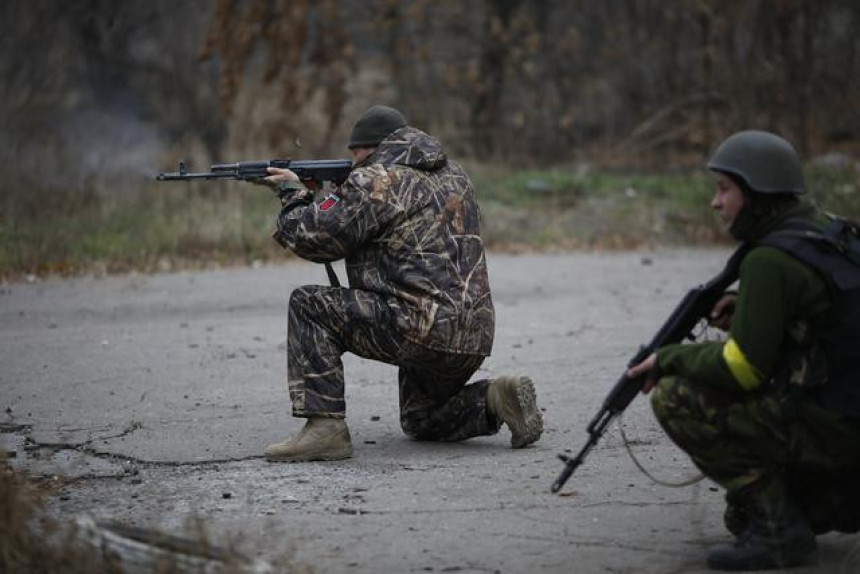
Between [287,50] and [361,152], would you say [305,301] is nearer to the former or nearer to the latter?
[361,152]

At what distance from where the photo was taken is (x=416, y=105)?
19.2 metres

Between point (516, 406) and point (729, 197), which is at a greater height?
point (729, 197)

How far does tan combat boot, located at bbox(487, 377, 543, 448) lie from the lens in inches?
241

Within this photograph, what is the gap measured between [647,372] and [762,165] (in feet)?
2.50

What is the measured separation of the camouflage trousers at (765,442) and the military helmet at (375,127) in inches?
81.4

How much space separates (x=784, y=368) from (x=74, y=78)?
13210 millimetres

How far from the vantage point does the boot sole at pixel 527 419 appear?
6.12 meters

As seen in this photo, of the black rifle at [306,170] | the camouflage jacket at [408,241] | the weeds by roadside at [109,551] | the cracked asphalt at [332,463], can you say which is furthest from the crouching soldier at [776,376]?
the black rifle at [306,170]

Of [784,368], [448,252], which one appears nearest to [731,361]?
[784,368]

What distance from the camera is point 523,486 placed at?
18.0 ft

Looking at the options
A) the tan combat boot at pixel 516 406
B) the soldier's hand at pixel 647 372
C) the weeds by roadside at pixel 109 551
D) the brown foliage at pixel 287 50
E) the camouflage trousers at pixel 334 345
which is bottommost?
the tan combat boot at pixel 516 406

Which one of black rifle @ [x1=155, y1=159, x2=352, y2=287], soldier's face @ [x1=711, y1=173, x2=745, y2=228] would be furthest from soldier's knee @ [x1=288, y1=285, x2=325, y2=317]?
soldier's face @ [x1=711, y1=173, x2=745, y2=228]

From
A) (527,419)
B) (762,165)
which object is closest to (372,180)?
(527,419)

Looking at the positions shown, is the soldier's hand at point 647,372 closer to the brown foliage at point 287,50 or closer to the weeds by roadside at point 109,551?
the weeds by roadside at point 109,551
